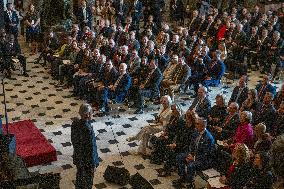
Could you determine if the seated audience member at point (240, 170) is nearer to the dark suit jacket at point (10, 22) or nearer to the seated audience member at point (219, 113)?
the seated audience member at point (219, 113)

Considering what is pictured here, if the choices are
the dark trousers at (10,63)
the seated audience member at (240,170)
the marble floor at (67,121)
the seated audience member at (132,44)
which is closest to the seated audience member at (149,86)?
the marble floor at (67,121)

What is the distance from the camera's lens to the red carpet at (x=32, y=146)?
26.4 ft

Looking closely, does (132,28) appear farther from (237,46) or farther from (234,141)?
(234,141)

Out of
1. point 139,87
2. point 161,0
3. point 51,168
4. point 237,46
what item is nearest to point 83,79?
point 139,87

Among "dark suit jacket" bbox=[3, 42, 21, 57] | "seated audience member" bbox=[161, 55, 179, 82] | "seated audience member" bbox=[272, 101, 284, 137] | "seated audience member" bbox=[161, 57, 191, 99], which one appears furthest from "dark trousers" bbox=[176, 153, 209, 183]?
"dark suit jacket" bbox=[3, 42, 21, 57]

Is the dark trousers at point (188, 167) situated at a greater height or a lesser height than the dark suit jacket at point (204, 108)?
lesser

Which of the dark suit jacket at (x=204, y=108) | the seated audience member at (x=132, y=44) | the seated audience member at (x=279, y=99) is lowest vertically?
the dark suit jacket at (x=204, y=108)

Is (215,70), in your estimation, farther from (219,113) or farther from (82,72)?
(82,72)

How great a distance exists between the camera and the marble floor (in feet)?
26.2

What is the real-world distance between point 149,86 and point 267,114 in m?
3.23

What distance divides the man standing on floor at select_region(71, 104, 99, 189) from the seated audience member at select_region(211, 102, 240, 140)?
2.51 meters

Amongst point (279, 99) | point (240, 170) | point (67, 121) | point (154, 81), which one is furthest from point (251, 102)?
point (67, 121)

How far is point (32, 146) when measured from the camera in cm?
834

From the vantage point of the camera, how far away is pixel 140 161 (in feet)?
27.2
